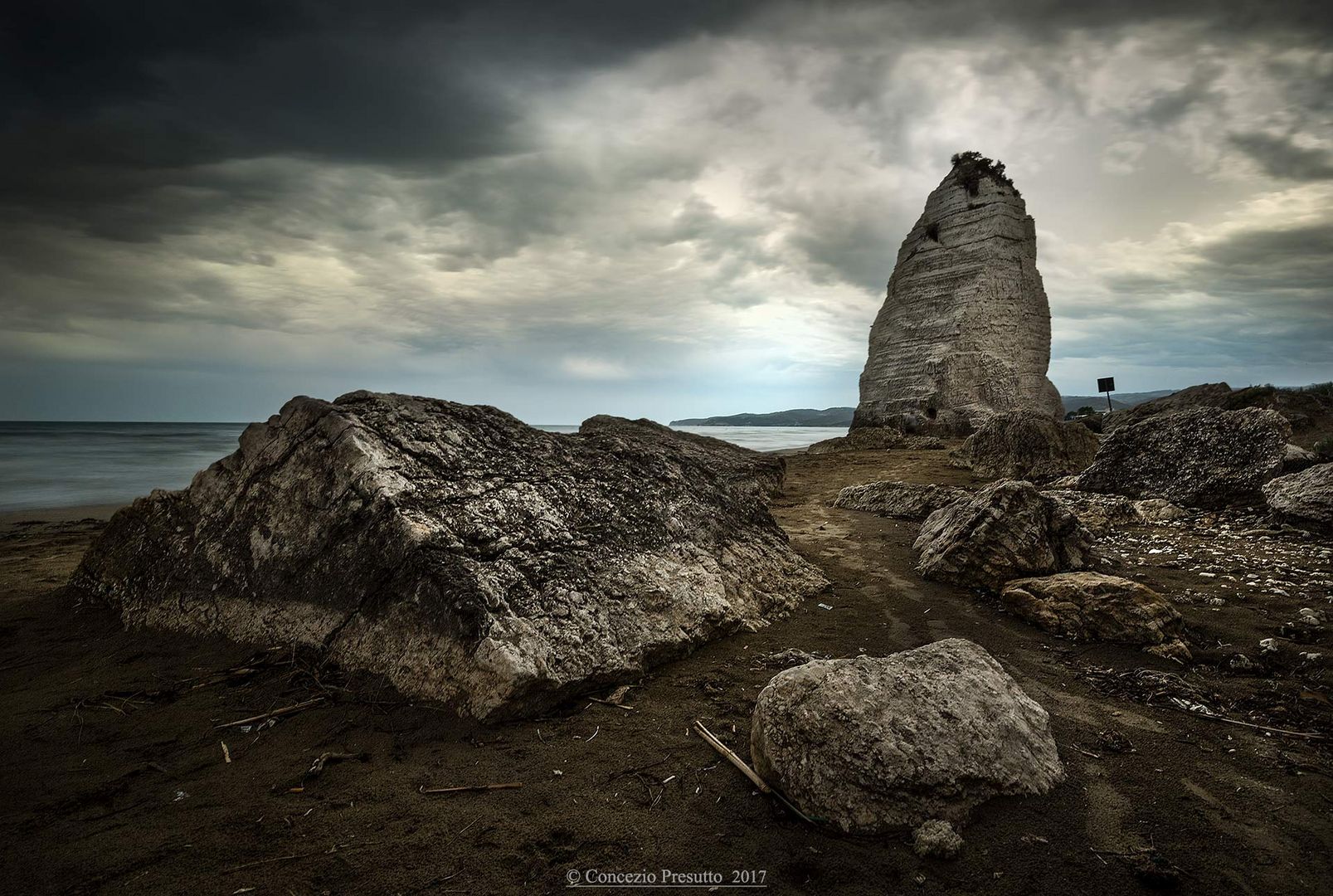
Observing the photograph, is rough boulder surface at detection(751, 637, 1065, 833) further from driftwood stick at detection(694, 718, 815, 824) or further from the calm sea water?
the calm sea water

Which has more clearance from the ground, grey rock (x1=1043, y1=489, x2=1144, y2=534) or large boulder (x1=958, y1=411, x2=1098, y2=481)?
large boulder (x1=958, y1=411, x2=1098, y2=481)

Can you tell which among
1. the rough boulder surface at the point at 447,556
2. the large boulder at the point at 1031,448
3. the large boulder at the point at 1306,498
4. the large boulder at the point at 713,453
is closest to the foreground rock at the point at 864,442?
the large boulder at the point at 1031,448

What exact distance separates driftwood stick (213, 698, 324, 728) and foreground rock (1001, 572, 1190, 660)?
434 cm

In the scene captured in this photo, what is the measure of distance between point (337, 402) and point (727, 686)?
10.4 feet

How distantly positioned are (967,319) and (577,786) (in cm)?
2299

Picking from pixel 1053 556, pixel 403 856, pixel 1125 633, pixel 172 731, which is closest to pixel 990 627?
pixel 1125 633

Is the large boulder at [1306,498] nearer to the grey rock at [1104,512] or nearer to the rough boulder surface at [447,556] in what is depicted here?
the grey rock at [1104,512]

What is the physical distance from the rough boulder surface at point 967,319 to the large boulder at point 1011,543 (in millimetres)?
17649

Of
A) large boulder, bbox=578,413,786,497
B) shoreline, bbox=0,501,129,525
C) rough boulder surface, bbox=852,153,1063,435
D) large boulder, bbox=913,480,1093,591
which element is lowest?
shoreline, bbox=0,501,129,525

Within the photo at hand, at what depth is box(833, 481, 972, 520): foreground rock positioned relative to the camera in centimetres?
729

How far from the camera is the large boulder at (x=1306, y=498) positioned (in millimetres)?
5301

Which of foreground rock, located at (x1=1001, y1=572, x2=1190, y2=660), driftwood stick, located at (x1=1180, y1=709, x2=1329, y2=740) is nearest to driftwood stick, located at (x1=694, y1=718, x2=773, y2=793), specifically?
driftwood stick, located at (x1=1180, y1=709, x2=1329, y2=740)

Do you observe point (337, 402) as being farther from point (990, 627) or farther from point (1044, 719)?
point (990, 627)

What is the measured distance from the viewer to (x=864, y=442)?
2012 cm
